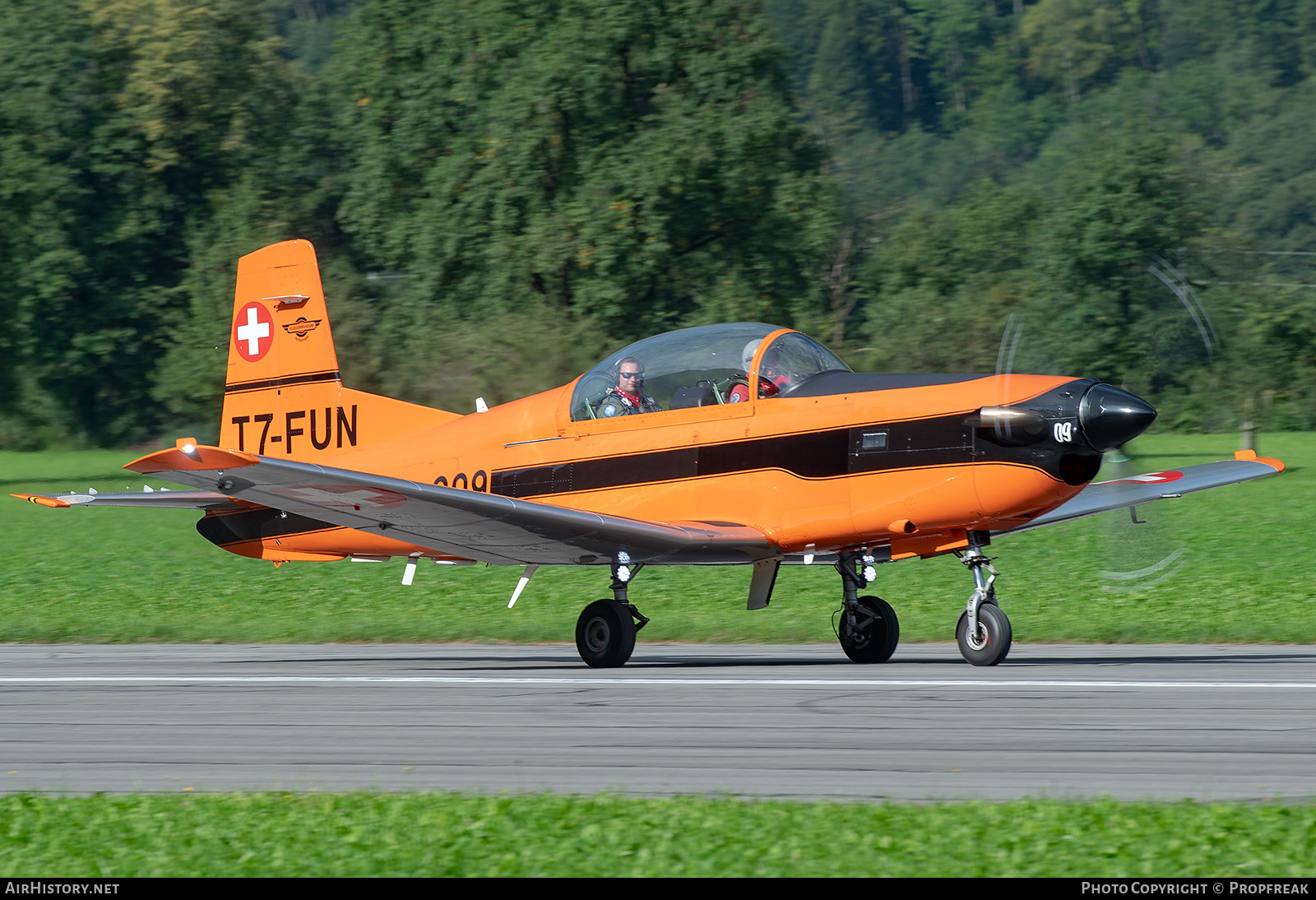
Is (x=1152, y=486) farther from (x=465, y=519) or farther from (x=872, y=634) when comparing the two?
(x=465, y=519)

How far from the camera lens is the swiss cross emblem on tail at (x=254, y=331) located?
46.2ft

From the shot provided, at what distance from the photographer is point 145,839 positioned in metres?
5.26

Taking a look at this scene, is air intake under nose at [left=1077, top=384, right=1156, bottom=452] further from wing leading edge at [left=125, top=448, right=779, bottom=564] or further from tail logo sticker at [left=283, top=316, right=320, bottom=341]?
tail logo sticker at [left=283, top=316, right=320, bottom=341]

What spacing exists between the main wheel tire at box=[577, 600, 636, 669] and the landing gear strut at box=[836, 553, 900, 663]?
1.73 metres

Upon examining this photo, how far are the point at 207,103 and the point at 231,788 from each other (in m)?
45.9

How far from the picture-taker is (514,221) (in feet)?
120


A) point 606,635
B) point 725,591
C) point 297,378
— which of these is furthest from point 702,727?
point 725,591

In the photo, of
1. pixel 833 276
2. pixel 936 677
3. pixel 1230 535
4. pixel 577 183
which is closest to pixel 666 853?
pixel 936 677

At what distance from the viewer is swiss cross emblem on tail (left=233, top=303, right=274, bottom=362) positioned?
46.2 ft

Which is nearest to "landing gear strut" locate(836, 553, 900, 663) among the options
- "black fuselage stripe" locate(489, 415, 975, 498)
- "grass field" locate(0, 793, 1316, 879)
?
"black fuselage stripe" locate(489, 415, 975, 498)

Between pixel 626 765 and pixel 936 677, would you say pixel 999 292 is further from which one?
pixel 626 765

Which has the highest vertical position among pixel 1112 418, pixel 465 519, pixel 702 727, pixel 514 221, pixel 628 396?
pixel 514 221

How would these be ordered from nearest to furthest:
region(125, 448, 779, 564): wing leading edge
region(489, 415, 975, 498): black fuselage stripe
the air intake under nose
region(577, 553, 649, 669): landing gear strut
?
the air intake under nose < region(125, 448, 779, 564): wing leading edge < region(489, 415, 975, 498): black fuselage stripe < region(577, 553, 649, 669): landing gear strut

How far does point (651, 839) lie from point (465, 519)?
20.8ft
